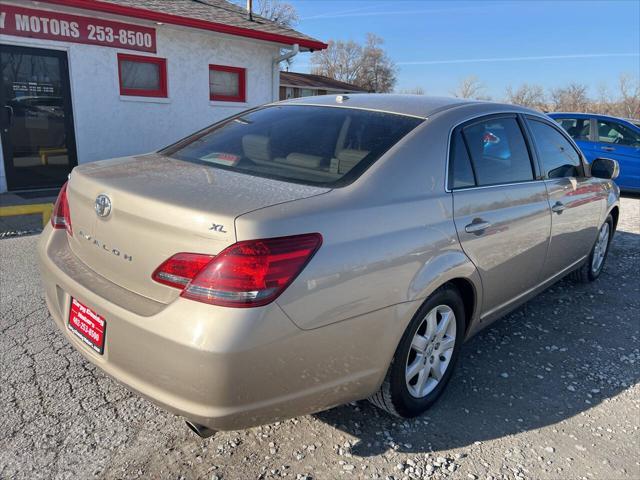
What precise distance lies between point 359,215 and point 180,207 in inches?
28.4

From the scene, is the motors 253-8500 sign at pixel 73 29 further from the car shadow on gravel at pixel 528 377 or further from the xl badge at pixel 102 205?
the car shadow on gravel at pixel 528 377

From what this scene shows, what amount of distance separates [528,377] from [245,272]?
2.20m

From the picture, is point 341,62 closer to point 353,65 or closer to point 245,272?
point 353,65

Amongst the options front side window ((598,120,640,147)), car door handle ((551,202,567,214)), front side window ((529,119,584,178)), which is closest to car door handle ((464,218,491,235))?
car door handle ((551,202,567,214))

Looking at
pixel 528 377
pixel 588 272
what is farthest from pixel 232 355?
pixel 588 272

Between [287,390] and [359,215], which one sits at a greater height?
[359,215]

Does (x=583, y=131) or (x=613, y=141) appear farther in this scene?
(x=583, y=131)

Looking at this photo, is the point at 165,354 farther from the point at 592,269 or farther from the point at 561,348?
the point at 592,269

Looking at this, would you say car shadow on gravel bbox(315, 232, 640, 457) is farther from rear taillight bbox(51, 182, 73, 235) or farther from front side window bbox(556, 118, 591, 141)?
front side window bbox(556, 118, 591, 141)

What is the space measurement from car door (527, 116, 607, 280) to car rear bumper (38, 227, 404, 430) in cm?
195

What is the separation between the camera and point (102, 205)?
7.30 ft

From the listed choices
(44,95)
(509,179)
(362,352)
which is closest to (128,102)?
(44,95)

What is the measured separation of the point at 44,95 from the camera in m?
8.16

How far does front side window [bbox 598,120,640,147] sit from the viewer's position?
10156mm
